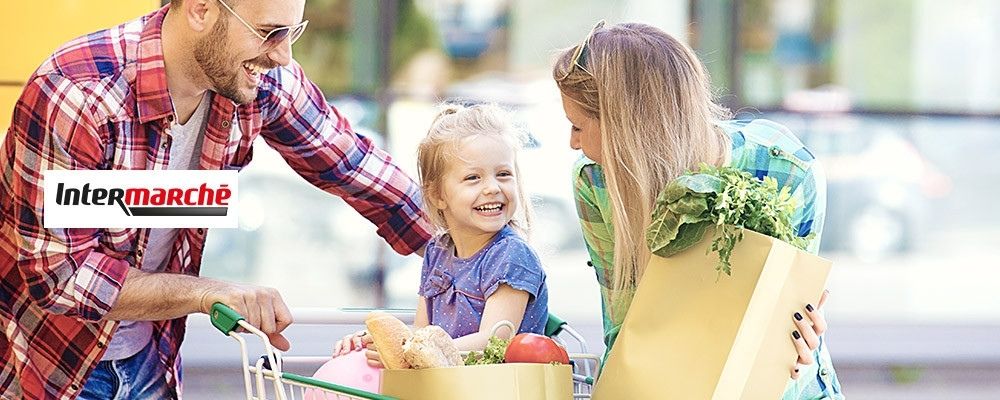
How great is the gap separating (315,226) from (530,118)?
110 cm

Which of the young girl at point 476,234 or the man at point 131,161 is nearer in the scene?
the man at point 131,161

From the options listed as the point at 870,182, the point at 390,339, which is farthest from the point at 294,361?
the point at 870,182

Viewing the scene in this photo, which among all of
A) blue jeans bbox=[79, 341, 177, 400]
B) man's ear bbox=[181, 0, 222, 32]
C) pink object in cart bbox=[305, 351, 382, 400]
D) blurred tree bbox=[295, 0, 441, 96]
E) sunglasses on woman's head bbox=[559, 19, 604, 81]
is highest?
blurred tree bbox=[295, 0, 441, 96]

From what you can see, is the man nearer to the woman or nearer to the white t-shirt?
the white t-shirt

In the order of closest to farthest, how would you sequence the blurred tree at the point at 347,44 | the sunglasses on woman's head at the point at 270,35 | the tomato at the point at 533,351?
1. the tomato at the point at 533,351
2. the sunglasses on woman's head at the point at 270,35
3. the blurred tree at the point at 347,44

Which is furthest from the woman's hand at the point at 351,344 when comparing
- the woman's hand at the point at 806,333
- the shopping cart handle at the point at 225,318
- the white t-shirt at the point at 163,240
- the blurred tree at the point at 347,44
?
the blurred tree at the point at 347,44

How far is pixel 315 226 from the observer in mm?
6176

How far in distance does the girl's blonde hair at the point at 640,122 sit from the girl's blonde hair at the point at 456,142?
39 centimetres

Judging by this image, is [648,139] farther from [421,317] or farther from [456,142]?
[421,317]

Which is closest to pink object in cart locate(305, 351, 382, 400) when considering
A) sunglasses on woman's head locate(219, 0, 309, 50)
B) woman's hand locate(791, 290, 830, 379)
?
sunglasses on woman's head locate(219, 0, 309, 50)

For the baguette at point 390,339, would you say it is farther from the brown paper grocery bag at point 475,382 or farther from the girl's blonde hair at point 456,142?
the girl's blonde hair at point 456,142

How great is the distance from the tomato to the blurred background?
12.5 ft

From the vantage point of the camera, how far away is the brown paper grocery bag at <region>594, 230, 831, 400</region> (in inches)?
74.3

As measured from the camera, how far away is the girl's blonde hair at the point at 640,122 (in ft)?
7.13
